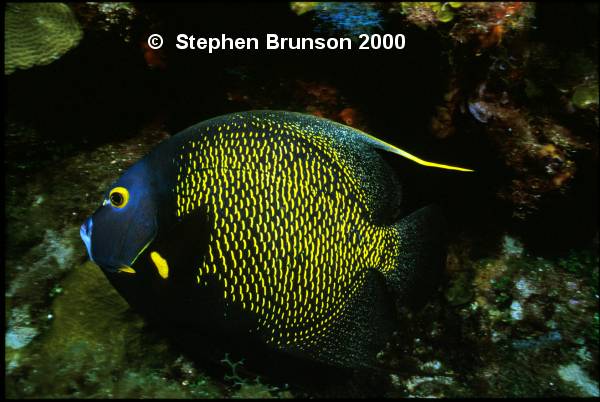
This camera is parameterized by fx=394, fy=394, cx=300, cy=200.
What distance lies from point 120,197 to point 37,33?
51.3 inches

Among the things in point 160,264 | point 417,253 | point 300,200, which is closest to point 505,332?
point 417,253

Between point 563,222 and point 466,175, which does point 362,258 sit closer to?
point 466,175

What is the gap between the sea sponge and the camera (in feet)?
6.70

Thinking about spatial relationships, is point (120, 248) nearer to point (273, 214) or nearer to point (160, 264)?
point (160, 264)

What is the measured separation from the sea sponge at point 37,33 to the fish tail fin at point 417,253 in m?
1.97

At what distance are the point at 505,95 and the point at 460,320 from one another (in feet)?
4.29

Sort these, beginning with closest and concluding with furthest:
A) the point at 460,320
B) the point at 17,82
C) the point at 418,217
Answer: the point at 418,217, the point at 17,82, the point at 460,320

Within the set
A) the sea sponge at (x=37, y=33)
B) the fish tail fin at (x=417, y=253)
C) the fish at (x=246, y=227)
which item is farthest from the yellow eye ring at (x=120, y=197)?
the sea sponge at (x=37, y=33)

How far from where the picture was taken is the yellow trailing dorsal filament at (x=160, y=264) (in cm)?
144

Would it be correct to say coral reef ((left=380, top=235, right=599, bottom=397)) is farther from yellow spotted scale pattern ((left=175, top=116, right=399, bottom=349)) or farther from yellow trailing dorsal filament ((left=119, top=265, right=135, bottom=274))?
yellow trailing dorsal filament ((left=119, top=265, right=135, bottom=274))

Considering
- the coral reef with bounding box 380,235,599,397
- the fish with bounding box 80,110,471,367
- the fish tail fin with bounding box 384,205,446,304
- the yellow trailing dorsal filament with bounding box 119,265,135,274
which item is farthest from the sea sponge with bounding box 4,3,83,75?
the coral reef with bounding box 380,235,599,397

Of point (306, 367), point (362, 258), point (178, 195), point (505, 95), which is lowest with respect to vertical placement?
point (306, 367)

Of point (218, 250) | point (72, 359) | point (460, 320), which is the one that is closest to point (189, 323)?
point (218, 250)

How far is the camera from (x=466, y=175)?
7.79 feet
